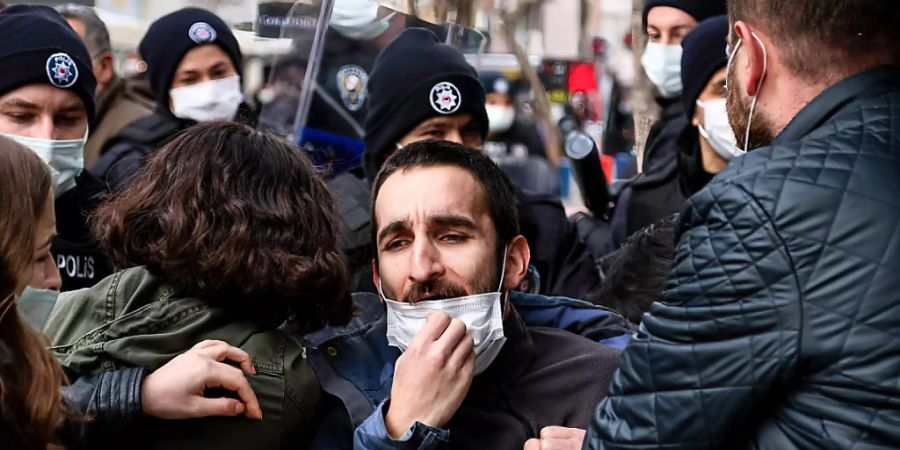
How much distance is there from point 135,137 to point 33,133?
3.69 feet

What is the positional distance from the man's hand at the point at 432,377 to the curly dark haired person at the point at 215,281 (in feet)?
0.96

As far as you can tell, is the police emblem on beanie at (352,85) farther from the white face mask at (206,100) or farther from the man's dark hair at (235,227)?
the man's dark hair at (235,227)

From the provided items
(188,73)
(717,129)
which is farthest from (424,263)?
(188,73)

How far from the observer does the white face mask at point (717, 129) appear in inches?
191

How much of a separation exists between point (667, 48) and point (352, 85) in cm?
165

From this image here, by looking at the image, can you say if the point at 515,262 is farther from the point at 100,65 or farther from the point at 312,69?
the point at 100,65

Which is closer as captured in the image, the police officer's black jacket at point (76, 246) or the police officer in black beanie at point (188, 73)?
the police officer's black jacket at point (76, 246)

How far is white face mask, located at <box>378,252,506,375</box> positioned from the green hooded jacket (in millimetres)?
285

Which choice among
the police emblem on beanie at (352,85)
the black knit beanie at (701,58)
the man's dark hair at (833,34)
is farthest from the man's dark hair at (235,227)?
the police emblem on beanie at (352,85)

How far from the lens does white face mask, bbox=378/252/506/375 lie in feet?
9.71

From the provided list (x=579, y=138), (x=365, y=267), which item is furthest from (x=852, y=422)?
(x=579, y=138)

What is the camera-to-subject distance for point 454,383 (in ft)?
8.94

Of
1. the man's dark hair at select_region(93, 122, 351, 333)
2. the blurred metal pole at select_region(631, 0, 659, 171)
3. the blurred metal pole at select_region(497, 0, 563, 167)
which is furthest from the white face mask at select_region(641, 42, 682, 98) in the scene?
the blurred metal pole at select_region(497, 0, 563, 167)

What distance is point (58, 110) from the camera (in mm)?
4469
